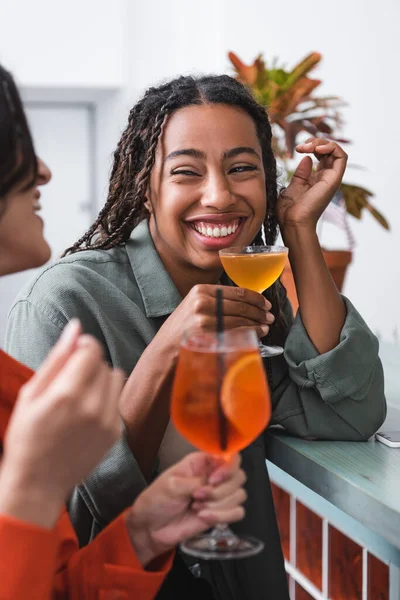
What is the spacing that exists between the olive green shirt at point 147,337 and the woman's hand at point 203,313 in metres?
0.20

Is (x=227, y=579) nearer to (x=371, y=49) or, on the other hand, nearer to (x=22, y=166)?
(x=22, y=166)

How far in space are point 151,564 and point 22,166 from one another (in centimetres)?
50

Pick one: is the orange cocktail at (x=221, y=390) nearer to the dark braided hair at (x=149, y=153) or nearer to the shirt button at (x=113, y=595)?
the shirt button at (x=113, y=595)

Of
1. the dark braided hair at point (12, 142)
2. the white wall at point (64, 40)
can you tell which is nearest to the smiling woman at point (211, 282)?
the dark braided hair at point (12, 142)

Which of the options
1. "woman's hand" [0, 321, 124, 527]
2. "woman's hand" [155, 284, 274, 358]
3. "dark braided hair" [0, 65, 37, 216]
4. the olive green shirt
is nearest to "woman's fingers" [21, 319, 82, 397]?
"woman's hand" [0, 321, 124, 527]

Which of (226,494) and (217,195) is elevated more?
(217,195)

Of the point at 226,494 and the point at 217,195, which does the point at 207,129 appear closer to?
the point at 217,195

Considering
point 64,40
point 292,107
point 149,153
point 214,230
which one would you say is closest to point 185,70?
point 64,40

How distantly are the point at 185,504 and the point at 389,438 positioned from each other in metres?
0.64

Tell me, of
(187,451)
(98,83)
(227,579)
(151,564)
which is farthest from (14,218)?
(98,83)

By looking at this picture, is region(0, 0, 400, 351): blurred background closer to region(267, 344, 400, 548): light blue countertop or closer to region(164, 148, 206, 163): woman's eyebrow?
region(164, 148, 206, 163): woman's eyebrow

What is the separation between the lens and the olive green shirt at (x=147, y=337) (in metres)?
1.43

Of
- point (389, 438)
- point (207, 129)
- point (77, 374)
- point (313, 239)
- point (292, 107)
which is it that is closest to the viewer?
point (77, 374)

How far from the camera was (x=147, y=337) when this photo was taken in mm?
1531
